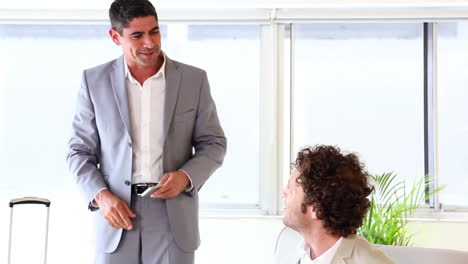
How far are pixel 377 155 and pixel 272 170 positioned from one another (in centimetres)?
65

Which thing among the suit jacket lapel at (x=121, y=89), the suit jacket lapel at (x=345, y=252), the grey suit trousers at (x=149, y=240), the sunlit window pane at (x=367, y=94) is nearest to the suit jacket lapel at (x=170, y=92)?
the suit jacket lapel at (x=121, y=89)

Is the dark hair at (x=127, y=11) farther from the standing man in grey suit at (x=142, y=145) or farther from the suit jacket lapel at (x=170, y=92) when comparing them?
the suit jacket lapel at (x=170, y=92)

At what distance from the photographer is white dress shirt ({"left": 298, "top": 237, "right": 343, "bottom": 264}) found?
169cm

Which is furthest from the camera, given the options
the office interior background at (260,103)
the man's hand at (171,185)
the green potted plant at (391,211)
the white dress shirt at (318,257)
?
the office interior background at (260,103)

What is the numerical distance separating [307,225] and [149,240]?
0.63 m

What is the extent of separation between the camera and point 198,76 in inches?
91.7

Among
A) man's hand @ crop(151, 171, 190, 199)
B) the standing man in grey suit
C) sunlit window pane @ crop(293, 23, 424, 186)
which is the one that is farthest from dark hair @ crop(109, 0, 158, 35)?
sunlit window pane @ crop(293, 23, 424, 186)

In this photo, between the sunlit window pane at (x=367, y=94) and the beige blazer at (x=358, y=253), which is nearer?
the beige blazer at (x=358, y=253)

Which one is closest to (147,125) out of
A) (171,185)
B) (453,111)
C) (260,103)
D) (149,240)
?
(171,185)

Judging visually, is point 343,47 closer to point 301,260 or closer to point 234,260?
point 234,260

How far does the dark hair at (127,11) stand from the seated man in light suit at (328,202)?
0.82m

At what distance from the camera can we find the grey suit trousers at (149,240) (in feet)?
7.12

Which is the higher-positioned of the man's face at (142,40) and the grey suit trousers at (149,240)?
the man's face at (142,40)

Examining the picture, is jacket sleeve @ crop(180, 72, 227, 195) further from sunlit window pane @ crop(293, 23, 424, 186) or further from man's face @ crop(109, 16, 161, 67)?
sunlit window pane @ crop(293, 23, 424, 186)
